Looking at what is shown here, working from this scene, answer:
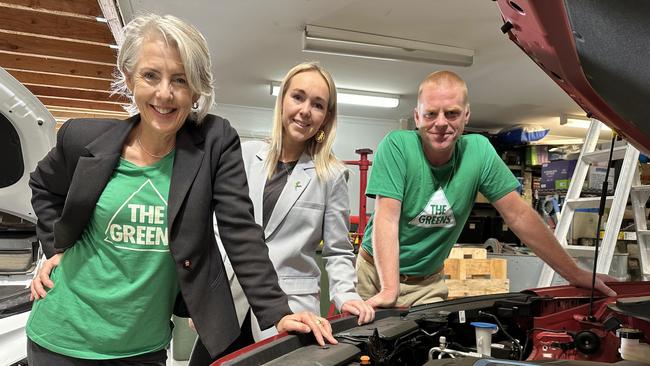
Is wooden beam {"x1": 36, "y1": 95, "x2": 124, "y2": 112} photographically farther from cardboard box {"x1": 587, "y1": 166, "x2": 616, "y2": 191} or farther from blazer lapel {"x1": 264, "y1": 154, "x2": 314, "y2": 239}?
cardboard box {"x1": 587, "y1": 166, "x2": 616, "y2": 191}

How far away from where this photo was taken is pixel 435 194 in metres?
1.86

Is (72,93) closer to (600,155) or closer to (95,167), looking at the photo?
(95,167)

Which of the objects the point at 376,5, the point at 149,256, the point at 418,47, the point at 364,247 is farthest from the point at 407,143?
the point at 418,47

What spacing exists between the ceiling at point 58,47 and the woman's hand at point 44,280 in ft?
10.6

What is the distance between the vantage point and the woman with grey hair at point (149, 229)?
1.10m

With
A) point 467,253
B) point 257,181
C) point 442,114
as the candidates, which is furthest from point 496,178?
point 467,253

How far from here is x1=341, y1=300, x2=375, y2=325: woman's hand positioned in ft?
4.37

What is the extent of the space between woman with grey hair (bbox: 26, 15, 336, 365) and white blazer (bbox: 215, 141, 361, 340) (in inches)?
13.6

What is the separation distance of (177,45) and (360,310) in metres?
0.89

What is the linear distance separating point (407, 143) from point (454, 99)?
0.27 metres

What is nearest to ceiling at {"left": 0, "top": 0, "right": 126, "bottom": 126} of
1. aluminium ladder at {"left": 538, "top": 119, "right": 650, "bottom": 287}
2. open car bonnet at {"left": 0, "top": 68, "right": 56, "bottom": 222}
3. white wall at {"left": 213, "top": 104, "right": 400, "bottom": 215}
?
open car bonnet at {"left": 0, "top": 68, "right": 56, "bottom": 222}

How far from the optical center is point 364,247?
2.17m

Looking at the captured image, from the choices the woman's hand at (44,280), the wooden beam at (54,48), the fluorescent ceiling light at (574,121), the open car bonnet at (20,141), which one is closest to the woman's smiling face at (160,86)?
the woman's hand at (44,280)

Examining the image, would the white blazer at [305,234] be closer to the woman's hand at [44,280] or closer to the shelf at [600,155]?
the woman's hand at [44,280]
